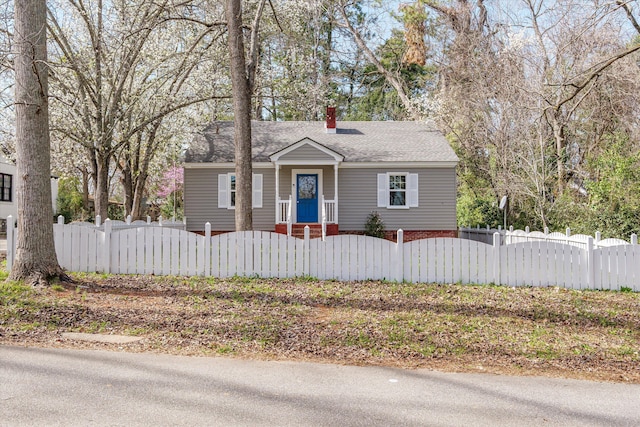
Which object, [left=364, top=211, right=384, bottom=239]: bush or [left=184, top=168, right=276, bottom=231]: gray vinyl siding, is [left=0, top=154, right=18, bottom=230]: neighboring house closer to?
[left=184, top=168, right=276, bottom=231]: gray vinyl siding

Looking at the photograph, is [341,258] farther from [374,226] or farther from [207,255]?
[374,226]

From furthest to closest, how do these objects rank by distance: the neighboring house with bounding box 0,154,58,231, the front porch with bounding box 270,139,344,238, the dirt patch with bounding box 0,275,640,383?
the neighboring house with bounding box 0,154,58,231 < the front porch with bounding box 270,139,344,238 < the dirt patch with bounding box 0,275,640,383

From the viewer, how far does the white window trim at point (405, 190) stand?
61.0 feet

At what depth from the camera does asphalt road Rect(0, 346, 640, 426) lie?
3.61 m

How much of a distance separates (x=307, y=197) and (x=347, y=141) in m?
2.96

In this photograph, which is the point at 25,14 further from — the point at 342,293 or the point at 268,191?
the point at 268,191

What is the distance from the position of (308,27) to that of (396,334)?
2679 cm

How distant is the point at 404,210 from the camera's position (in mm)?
18688

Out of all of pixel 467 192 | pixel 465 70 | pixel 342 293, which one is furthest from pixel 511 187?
pixel 342 293

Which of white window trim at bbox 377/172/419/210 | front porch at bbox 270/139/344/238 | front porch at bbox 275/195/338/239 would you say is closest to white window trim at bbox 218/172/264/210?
front porch at bbox 270/139/344/238

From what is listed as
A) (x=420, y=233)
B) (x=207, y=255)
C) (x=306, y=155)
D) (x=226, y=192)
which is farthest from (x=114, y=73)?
(x=420, y=233)

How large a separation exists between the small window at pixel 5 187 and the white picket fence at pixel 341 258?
2114 cm

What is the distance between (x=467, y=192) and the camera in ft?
79.4

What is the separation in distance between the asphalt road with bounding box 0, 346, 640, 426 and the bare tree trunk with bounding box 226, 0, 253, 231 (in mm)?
6582
